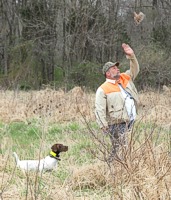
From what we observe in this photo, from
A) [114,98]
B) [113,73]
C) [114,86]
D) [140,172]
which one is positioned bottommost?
[140,172]

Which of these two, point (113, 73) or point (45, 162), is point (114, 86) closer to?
point (113, 73)

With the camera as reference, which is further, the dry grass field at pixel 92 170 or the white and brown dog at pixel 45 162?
the white and brown dog at pixel 45 162

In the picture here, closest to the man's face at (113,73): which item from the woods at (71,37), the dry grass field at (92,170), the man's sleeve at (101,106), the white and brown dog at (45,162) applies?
the man's sleeve at (101,106)

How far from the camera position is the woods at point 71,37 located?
86.1ft

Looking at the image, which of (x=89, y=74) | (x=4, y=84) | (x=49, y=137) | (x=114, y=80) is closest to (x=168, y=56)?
(x=89, y=74)

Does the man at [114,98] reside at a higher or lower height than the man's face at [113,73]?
lower

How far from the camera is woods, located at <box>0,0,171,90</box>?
26.2m

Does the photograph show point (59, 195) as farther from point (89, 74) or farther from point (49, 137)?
point (89, 74)

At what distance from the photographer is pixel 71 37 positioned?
91.3 feet

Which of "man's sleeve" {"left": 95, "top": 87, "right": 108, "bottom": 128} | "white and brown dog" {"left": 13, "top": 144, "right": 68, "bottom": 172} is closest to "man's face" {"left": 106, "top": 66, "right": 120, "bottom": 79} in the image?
"man's sleeve" {"left": 95, "top": 87, "right": 108, "bottom": 128}

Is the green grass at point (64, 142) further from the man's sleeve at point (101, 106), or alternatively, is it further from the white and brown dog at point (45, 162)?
the man's sleeve at point (101, 106)

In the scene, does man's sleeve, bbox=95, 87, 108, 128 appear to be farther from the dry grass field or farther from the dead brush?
the dead brush

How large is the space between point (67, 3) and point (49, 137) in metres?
18.8

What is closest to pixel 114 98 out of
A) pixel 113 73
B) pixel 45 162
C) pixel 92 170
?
pixel 113 73
